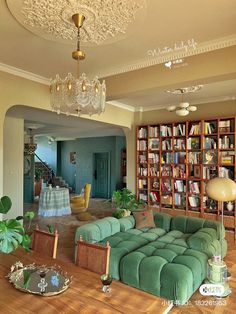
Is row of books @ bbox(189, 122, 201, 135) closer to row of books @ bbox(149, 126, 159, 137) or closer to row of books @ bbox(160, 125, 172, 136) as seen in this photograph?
row of books @ bbox(160, 125, 172, 136)

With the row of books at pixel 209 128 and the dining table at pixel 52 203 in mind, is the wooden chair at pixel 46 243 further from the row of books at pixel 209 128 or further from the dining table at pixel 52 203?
the dining table at pixel 52 203

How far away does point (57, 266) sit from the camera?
189 cm

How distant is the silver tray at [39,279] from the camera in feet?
5.03

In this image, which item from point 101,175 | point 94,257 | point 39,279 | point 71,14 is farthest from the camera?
point 101,175

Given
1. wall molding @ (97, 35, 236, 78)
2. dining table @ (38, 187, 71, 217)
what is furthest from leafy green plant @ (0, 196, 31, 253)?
dining table @ (38, 187, 71, 217)

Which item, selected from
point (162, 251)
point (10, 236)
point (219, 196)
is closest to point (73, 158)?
point (162, 251)

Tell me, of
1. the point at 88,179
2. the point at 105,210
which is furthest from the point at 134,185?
the point at 88,179

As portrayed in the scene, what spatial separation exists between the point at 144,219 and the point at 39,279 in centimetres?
293

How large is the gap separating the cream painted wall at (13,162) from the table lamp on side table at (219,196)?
451 centimetres

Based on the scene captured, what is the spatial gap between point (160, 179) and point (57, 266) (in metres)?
4.28

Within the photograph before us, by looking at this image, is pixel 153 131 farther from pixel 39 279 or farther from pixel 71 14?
pixel 39 279

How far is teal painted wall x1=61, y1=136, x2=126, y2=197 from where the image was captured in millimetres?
10336

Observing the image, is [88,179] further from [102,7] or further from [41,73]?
[102,7]

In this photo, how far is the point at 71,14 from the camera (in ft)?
6.88
